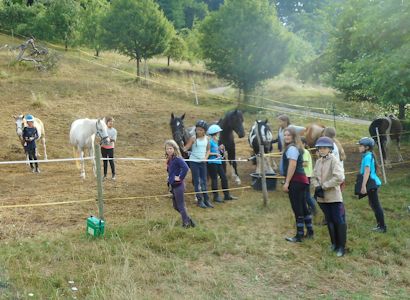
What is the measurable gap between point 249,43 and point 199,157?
1706cm

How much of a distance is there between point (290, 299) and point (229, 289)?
663 mm

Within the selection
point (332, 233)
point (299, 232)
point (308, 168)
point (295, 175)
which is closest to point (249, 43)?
point (308, 168)

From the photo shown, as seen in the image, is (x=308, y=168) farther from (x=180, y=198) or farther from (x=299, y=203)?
(x=180, y=198)

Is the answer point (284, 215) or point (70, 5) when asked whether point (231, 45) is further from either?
point (284, 215)

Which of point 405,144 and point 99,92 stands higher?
point 99,92

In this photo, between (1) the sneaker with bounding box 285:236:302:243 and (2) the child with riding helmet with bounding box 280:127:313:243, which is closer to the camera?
(2) the child with riding helmet with bounding box 280:127:313:243

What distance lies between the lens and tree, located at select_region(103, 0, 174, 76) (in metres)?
25.9

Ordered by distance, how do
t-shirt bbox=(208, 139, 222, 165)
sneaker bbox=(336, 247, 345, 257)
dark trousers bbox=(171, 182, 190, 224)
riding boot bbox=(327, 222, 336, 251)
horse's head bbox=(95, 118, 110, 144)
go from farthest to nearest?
horse's head bbox=(95, 118, 110, 144) < t-shirt bbox=(208, 139, 222, 165) < dark trousers bbox=(171, 182, 190, 224) < riding boot bbox=(327, 222, 336, 251) < sneaker bbox=(336, 247, 345, 257)

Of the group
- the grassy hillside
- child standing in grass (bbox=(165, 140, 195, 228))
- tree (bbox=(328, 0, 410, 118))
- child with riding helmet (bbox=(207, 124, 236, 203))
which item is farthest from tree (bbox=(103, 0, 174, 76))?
child standing in grass (bbox=(165, 140, 195, 228))

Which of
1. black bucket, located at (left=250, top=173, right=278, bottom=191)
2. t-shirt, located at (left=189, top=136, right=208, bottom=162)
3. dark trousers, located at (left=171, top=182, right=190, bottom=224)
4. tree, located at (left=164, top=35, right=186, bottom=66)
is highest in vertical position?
tree, located at (left=164, top=35, right=186, bottom=66)

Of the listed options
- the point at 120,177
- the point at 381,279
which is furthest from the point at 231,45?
the point at 381,279

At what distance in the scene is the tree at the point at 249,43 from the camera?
932 inches

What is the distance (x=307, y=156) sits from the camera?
6.88 m

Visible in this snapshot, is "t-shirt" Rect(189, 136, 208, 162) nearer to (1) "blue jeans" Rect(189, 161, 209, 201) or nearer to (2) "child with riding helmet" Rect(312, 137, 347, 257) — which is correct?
(1) "blue jeans" Rect(189, 161, 209, 201)
